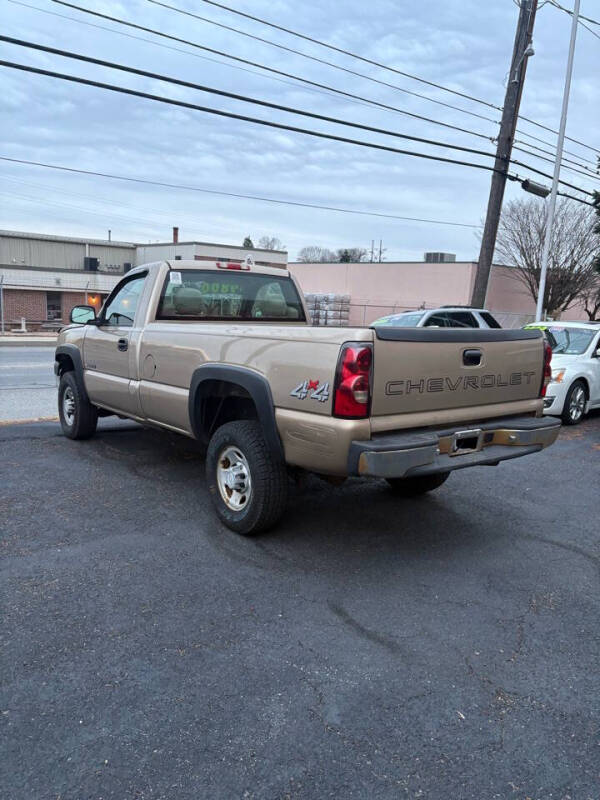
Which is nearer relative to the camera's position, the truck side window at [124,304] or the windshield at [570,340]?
the truck side window at [124,304]

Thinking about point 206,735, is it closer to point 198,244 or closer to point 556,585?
point 556,585

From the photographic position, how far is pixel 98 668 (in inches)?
113

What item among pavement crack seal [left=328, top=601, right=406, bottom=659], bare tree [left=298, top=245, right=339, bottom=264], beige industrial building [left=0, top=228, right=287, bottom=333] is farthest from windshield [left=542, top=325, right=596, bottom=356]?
bare tree [left=298, top=245, right=339, bottom=264]

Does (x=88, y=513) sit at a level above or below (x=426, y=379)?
below

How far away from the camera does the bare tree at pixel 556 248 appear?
30062 mm

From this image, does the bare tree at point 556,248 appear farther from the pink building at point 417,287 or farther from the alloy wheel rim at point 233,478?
the alloy wheel rim at point 233,478

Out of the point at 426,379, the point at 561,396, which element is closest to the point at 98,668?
the point at 426,379

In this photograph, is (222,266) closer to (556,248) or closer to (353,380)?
(353,380)

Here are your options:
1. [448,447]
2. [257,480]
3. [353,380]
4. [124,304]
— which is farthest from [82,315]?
[448,447]

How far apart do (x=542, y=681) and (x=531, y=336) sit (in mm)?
2558

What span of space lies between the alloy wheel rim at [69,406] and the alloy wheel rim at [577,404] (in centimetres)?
716

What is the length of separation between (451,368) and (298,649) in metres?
2.00

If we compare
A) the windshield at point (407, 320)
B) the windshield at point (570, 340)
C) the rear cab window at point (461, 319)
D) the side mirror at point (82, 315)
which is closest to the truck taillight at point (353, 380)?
the side mirror at point (82, 315)

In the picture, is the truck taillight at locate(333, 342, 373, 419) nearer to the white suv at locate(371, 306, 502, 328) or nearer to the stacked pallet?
the white suv at locate(371, 306, 502, 328)
